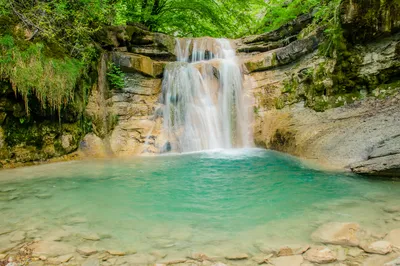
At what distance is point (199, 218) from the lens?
3377 millimetres

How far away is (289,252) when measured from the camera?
2.45m

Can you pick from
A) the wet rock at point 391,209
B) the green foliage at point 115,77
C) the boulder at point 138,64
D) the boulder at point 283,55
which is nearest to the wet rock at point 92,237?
the wet rock at point 391,209

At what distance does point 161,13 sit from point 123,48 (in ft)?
→ 14.7

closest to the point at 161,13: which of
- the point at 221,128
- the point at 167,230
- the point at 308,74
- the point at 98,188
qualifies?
the point at 221,128

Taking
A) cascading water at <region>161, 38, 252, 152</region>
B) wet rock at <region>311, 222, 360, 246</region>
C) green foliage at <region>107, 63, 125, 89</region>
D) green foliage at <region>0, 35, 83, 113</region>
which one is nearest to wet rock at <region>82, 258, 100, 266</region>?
wet rock at <region>311, 222, 360, 246</region>

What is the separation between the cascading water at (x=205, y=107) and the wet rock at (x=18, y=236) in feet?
18.6

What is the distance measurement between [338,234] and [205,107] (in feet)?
22.5

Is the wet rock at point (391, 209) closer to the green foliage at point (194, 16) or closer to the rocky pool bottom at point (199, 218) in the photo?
the rocky pool bottom at point (199, 218)

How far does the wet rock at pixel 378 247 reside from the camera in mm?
2344

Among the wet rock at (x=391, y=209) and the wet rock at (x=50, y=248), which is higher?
the wet rock at (x=391, y=209)

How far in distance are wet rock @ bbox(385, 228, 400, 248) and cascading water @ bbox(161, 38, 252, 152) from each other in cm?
625

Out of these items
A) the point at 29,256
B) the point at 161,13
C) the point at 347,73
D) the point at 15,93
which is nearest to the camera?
the point at 29,256

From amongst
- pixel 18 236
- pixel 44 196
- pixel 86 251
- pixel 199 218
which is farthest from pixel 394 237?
pixel 44 196

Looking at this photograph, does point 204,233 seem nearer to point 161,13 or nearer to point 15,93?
point 15,93
